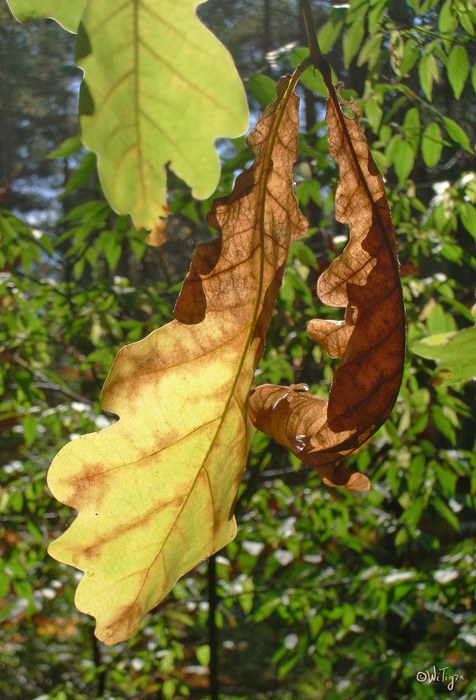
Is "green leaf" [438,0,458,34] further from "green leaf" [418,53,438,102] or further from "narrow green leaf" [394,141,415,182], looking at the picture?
"narrow green leaf" [394,141,415,182]

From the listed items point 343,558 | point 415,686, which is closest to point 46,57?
point 343,558

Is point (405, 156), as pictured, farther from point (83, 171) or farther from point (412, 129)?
point (83, 171)

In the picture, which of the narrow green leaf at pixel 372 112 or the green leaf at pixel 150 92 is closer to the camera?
the green leaf at pixel 150 92

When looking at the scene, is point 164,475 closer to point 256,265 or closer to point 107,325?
point 256,265

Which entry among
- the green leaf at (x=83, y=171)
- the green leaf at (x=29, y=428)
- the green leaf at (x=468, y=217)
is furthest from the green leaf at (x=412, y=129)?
the green leaf at (x=29, y=428)

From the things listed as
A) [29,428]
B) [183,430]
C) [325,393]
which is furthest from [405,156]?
[29,428]

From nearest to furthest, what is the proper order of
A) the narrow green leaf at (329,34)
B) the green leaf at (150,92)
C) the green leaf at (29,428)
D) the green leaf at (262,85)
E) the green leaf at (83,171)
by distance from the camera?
1. the green leaf at (150,92)
2. the green leaf at (262,85)
3. the narrow green leaf at (329,34)
4. the green leaf at (83,171)
5. the green leaf at (29,428)

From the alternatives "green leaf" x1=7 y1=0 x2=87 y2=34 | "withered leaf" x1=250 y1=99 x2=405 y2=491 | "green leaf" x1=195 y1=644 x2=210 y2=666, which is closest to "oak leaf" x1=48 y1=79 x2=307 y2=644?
"withered leaf" x1=250 y1=99 x2=405 y2=491

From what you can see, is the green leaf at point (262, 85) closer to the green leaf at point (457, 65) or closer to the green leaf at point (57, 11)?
the green leaf at point (457, 65)
